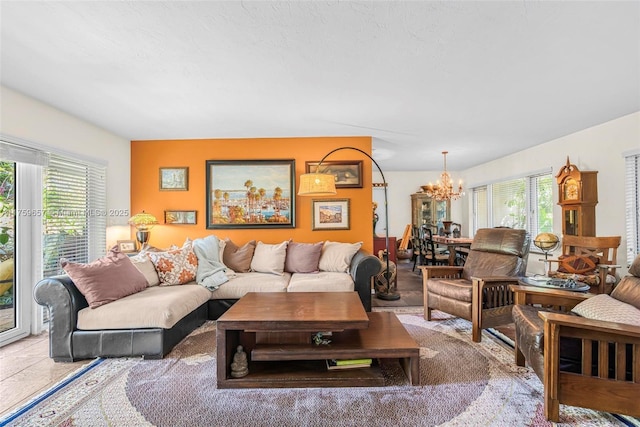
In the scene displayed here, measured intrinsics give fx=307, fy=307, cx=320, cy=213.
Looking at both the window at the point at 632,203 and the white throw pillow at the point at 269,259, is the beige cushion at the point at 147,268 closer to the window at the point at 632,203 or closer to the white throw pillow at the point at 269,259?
the white throw pillow at the point at 269,259

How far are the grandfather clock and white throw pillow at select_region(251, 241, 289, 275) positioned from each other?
12.7 ft

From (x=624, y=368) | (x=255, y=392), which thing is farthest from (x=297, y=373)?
(x=624, y=368)

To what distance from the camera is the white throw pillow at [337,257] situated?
376cm

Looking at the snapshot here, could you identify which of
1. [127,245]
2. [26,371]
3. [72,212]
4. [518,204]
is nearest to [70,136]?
[72,212]

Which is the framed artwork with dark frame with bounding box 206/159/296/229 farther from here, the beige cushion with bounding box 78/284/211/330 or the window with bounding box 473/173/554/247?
the window with bounding box 473/173/554/247

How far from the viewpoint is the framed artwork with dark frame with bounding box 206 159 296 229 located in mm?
4355

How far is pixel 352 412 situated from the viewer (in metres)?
1.77

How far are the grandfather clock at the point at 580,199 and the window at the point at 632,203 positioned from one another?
363mm

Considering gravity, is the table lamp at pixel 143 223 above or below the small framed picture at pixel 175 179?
below

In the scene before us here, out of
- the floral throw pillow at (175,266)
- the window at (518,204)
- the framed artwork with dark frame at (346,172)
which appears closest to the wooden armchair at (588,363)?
the framed artwork with dark frame at (346,172)

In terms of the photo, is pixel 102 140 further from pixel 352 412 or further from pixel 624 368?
pixel 624 368

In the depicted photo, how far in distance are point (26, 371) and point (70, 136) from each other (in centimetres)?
239

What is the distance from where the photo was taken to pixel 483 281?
273 cm

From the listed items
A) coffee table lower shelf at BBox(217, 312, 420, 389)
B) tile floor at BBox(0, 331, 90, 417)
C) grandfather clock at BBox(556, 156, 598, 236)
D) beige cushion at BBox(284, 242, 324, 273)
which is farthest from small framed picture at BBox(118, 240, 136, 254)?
grandfather clock at BBox(556, 156, 598, 236)
